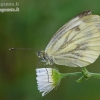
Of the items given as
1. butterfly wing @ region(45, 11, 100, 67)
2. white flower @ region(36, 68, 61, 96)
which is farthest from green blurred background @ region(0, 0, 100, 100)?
white flower @ region(36, 68, 61, 96)

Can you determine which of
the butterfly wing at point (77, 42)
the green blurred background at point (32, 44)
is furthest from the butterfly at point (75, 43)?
the green blurred background at point (32, 44)

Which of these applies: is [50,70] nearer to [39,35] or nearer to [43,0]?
[39,35]

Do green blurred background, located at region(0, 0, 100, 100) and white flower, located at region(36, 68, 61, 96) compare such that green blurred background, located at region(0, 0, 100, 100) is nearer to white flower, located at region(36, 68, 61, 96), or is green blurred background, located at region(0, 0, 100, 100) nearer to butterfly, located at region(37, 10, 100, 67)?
butterfly, located at region(37, 10, 100, 67)

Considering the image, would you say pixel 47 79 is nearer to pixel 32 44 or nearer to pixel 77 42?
pixel 77 42

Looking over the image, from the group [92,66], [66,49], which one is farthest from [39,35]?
[66,49]

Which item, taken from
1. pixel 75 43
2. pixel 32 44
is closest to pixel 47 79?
pixel 75 43

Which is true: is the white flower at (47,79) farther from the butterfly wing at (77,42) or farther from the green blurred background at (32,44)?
the green blurred background at (32,44)

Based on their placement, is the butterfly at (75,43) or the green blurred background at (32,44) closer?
the butterfly at (75,43)
